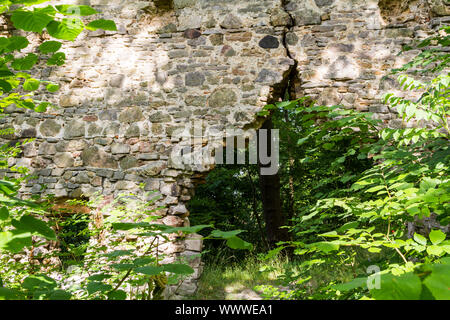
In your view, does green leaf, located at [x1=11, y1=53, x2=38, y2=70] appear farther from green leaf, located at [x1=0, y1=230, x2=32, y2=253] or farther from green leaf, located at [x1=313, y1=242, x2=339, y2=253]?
green leaf, located at [x1=313, y1=242, x2=339, y2=253]

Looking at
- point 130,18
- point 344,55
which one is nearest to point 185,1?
point 130,18

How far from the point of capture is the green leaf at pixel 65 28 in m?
1.00

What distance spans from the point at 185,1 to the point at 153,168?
2.71m

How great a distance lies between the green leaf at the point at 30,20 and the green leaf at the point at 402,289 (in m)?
1.26

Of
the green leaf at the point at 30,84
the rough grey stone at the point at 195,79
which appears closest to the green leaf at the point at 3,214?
the green leaf at the point at 30,84

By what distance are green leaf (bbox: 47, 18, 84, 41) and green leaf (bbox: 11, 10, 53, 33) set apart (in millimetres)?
27

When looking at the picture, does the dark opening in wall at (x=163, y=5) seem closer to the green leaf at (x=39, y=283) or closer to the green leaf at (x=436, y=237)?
the green leaf at (x=39, y=283)

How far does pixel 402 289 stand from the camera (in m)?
0.58

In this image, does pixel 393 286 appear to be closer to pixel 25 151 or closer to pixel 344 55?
pixel 344 55

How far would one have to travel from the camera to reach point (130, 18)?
4523 millimetres

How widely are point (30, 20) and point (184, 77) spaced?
3.51 metres

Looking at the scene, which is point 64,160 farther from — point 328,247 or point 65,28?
point 328,247
